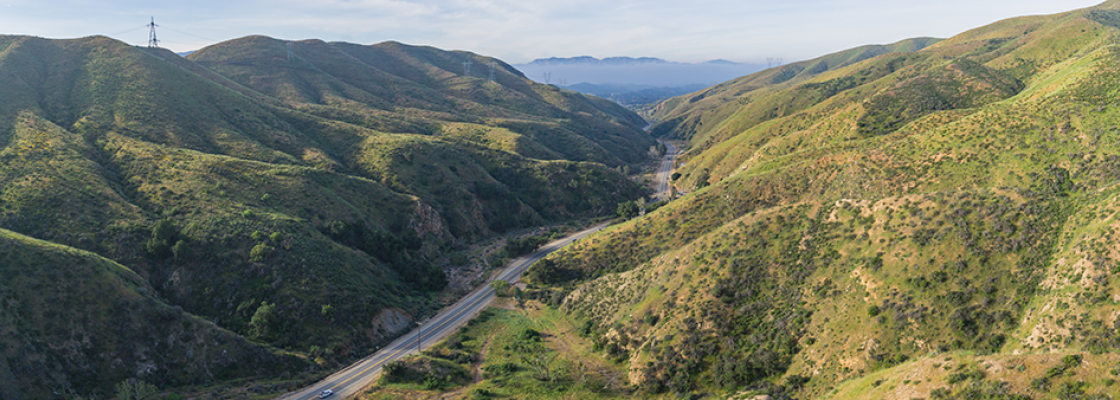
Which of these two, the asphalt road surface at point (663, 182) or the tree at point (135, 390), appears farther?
the asphalt road surface at point (663, 182)

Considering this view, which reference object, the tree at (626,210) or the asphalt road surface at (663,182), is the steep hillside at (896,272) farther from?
the asphalt road surface at (663,182)

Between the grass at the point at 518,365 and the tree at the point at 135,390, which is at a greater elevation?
the tree at the point at 135,390

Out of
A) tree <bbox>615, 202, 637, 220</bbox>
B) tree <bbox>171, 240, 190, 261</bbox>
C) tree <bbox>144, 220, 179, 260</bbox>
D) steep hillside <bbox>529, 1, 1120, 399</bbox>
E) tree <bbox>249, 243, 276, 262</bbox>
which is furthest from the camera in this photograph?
tree <bbox>615, 202, 637, 220</bbox>

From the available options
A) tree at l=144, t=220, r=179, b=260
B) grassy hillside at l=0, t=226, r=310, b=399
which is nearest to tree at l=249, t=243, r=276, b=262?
tree at l=144, t=220, r=179, b=260

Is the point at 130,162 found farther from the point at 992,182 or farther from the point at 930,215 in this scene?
the point at 992,182

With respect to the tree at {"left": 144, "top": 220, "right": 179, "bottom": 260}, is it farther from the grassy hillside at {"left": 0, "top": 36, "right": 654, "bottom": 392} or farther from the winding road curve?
the winding road curve

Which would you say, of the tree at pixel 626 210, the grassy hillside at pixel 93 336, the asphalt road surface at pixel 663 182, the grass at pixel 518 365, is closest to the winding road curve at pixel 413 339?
the grass at pixel 518 365
